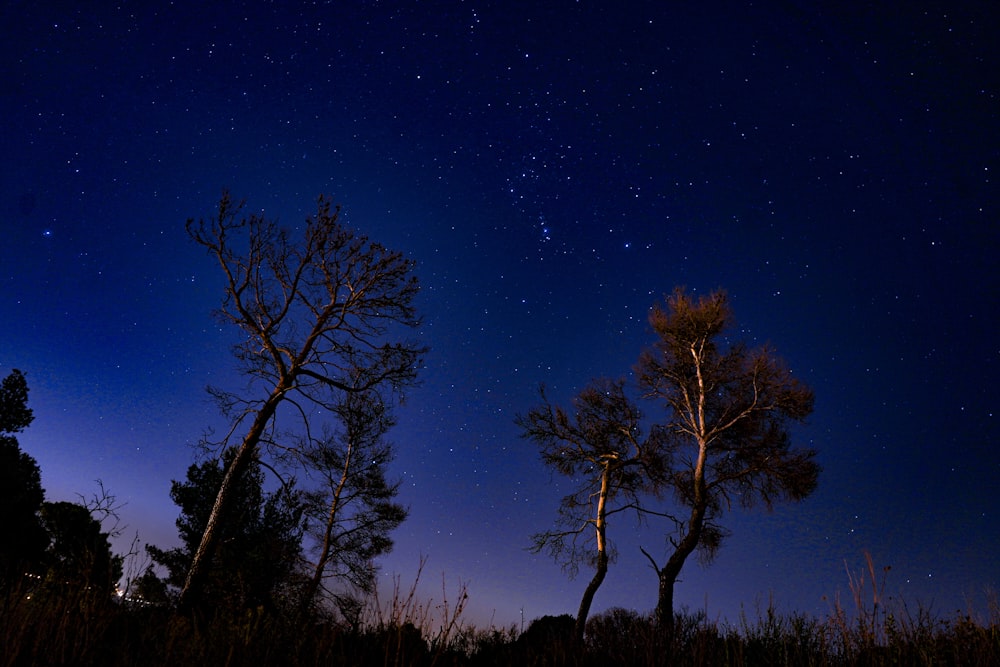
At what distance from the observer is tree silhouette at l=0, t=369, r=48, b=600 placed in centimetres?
2478

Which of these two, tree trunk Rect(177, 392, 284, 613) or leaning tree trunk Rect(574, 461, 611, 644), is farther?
leaning tree trunk Rect(574, 461, 611, 644)

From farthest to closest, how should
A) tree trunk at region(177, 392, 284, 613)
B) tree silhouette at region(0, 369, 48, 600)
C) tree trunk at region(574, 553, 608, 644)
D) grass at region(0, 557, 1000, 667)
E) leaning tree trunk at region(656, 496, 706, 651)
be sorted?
tree silhouette at region(0, 369, 48, 600)
tree trunk at region(574, 553, 608, 644)
leaning tree trunk at region(656, 496, 706, 651)
tree trunk at region(177, 392, 284, 613)
grass at region(0, 557, 1000, 667)

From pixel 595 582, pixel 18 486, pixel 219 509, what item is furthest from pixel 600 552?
pixel 18 486

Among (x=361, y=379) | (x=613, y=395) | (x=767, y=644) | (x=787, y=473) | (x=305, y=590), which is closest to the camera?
(x=767, y=644)

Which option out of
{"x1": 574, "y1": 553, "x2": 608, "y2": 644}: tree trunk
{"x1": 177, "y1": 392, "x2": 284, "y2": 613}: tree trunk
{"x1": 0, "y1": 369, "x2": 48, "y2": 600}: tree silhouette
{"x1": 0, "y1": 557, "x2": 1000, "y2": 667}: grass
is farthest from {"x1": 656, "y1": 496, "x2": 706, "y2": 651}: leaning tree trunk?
{"x1": 0, "y1": 369, "x2": 48, "y2": 600}: tree silhouette

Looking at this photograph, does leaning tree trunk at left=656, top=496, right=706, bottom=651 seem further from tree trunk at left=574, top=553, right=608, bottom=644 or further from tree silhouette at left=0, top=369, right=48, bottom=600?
tree silhouette at left=0, top=369, right=48, bottom=600

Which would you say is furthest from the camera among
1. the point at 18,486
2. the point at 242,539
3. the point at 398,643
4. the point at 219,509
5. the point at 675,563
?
the point at 18,486

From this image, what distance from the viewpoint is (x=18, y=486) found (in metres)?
26.0

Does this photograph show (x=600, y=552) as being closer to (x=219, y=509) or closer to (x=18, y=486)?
(x=219, y=509)

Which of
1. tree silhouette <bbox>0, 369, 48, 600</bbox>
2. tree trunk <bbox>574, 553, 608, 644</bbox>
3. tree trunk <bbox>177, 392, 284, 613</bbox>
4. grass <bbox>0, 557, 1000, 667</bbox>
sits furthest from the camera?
tree silhouette <bbox>0, 369, 48, 600</bbox>

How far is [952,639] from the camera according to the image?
5773 millimetres

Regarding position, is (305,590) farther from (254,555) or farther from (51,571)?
(51,571)

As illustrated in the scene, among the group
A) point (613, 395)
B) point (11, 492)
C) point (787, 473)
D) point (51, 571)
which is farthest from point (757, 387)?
point (11, 492)

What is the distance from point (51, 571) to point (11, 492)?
2695 cm
